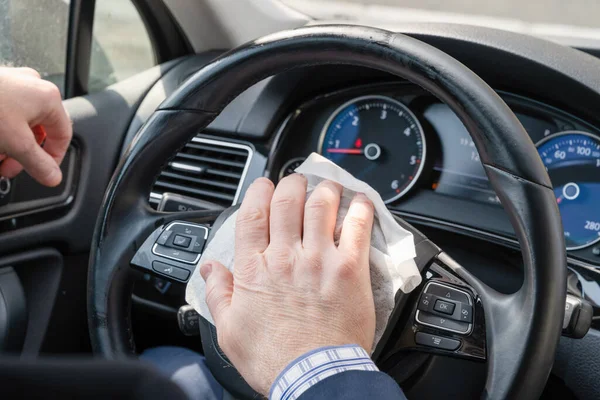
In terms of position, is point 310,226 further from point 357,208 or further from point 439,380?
point 439,380

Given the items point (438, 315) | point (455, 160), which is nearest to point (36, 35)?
point (455, 160)

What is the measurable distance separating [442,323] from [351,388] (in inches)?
10.0

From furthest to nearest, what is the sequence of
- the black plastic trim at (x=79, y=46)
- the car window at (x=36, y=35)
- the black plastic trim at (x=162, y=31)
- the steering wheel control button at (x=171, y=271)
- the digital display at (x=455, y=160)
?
1. the black plastic trim at (x=162, y=31)
2. the black plastic trim at (x=79, y=46)
3. the car window at (x=36, y=35)
4. the digital display at (x=455, y=160)
5. the steering wheel control button at (x=171, y=271)

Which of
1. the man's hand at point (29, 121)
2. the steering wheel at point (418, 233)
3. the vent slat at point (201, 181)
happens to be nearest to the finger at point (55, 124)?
the man's hand at point (29, 121)

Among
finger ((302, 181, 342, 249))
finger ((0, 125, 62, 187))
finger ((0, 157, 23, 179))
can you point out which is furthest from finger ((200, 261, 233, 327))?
finger ((0, 157, 23, 179))

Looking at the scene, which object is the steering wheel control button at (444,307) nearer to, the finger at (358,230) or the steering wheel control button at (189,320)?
the finger at (358,230)

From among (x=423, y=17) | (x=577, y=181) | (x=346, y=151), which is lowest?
(x=346, y=151)

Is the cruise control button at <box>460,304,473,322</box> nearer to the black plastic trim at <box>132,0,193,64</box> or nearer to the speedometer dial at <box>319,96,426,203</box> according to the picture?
the speedometer dial at <box>319,96,426,203</box>

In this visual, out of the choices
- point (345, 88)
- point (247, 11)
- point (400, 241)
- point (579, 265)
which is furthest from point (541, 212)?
point (247, 11)

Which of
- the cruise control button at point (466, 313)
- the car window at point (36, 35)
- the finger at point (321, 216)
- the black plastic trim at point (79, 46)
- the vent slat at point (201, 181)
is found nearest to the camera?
the finger at point (321, 216)

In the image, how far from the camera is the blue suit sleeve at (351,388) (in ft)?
2.23

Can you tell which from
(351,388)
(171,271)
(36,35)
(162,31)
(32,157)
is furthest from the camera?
(162,31)

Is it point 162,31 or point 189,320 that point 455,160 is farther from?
point 162,31

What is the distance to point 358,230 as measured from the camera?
2.64ft
